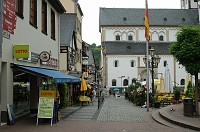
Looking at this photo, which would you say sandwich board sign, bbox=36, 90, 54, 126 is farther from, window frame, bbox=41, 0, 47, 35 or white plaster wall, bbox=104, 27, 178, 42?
white plaster wall, bbox=104, 27, 178, 42

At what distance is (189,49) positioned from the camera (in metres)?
16.8

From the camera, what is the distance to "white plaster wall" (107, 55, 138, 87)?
80.9m

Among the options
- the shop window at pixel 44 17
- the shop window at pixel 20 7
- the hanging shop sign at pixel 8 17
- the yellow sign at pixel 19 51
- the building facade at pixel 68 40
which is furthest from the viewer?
the building facade at pixel 68 40

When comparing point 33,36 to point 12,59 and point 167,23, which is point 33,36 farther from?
point 167,23

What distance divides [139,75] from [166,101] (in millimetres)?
51126

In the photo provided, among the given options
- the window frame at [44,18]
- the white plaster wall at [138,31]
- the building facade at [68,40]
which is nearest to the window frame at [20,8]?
the window frame at [44,18]

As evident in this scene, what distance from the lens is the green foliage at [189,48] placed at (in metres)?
16.8

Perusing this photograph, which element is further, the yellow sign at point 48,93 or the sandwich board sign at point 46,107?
the yellow sign at point 48,93

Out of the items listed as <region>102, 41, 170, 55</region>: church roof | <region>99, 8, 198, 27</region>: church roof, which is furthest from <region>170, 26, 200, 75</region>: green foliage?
<region>99, 8, 198, 27</region>: church roof

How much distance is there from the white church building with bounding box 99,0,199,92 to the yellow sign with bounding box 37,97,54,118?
2472 inches

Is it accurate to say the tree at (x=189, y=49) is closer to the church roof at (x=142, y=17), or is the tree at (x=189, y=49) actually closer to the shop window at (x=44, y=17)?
the shop window at (x=44, y=17)

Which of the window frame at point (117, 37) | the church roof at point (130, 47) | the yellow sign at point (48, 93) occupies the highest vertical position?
the window frame at point (117, 37)

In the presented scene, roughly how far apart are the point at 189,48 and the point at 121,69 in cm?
6451

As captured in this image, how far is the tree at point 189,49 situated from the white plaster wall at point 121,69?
208ft
